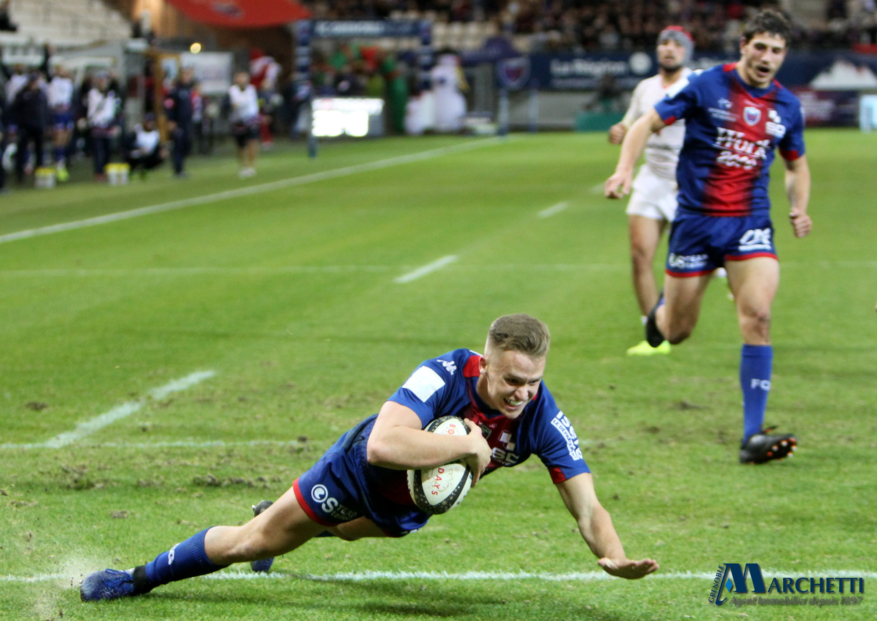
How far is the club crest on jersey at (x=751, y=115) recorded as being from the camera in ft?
22.2

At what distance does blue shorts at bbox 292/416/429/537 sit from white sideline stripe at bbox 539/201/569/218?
1408 centimetres

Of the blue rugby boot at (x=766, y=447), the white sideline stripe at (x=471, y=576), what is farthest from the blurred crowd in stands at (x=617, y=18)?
the white sideline stripe at (x=471, y=576)

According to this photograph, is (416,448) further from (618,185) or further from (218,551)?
(618,185)

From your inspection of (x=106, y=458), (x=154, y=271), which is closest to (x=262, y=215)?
(x=154, y=271)

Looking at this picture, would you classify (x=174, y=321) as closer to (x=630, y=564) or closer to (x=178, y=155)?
(x=630, y=564)

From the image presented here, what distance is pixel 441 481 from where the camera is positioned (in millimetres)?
4031

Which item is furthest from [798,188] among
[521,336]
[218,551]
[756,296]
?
[218,551]

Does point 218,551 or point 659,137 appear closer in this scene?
point 218,551

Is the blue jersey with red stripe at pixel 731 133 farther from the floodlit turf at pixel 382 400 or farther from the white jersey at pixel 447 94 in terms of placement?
the white jersey at pixel 447 94

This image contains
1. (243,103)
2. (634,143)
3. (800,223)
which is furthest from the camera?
(243,103)

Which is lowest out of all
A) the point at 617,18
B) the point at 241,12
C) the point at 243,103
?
the point at 243,103

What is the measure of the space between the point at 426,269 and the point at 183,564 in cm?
913

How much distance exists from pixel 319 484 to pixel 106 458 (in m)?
2.64

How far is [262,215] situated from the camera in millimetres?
18562
